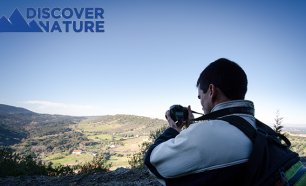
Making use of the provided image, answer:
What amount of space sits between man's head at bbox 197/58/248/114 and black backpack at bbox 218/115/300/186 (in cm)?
24

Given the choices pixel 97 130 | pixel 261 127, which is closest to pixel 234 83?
pixel 261 127

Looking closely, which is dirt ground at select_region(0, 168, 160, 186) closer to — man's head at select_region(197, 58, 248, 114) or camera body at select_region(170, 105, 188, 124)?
camera body at select_region(170, 105, 188, 124)

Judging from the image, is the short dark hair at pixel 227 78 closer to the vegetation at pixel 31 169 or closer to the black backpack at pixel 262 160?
the black backpack at pixel 262 160

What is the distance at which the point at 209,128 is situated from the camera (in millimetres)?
1593

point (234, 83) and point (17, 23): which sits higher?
point (17, 23)

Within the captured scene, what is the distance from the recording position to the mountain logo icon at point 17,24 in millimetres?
23506

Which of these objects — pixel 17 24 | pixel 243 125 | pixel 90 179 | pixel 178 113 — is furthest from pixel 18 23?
pixel 243 125

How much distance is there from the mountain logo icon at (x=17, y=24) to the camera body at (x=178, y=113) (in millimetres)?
22890

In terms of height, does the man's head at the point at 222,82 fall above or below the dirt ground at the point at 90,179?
above

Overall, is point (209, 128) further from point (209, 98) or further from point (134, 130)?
point (134, 130)

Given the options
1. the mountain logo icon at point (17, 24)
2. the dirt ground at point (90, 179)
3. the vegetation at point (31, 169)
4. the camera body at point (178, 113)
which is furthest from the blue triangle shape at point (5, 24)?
the camera body at point (178, 113)

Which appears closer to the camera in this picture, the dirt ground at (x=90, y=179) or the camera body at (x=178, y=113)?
the camera body at (x=178, y=113)

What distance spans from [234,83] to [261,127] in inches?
13.9

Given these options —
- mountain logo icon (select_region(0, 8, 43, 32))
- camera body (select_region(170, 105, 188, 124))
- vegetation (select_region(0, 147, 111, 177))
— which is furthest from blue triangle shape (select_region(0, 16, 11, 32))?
camera body (select_region(170, 105, 188, 124))
